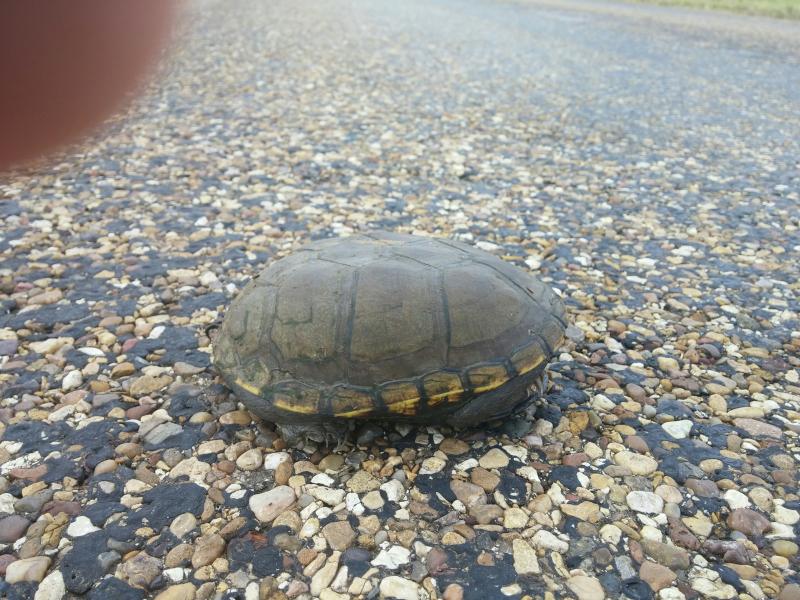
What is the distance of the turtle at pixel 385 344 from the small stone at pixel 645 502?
3.12 ft

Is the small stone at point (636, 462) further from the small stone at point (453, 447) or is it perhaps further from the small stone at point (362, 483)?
the small stone at point (362, 483)

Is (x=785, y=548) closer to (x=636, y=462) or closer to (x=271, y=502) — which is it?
(x=636, y=462)

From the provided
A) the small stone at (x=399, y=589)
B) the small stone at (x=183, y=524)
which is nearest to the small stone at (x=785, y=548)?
the small stone at (x=399, y=589)

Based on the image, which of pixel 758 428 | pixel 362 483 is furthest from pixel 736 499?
pixel 362 483

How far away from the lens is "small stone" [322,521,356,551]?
355cm

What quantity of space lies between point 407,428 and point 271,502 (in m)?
1.07

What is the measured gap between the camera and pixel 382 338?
4004 millimetres

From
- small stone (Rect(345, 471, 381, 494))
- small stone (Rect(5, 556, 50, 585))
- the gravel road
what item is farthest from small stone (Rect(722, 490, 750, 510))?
small stone (Rect(5, 556, 50, 585))

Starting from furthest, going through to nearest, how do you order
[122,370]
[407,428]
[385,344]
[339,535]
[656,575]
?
[122,370], [407,428], [385,344], [339,535], [656,575]

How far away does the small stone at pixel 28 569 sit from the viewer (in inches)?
130

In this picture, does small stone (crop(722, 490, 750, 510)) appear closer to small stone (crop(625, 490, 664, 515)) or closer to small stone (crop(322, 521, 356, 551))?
small stone (crop(625, 490, 664, 515))

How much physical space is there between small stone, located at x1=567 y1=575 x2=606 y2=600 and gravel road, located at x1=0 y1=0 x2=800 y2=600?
0.01 meters

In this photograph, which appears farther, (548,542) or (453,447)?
(453,447)

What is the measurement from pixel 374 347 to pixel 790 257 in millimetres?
5703
